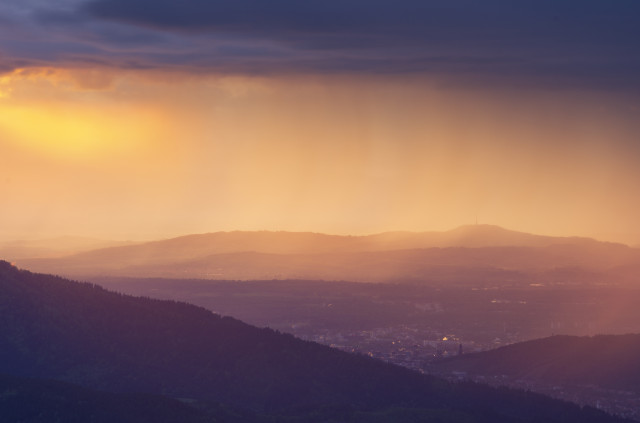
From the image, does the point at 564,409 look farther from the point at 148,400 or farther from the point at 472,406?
the point at 148,400

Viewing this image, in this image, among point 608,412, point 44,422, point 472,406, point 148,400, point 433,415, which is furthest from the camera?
point 608,412

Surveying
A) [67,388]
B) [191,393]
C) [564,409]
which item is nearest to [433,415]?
[564,409]

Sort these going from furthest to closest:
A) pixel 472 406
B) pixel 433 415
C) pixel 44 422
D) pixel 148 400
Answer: pixel 472 406
pixel 433 415
pixel 148 400
pixel 44 422

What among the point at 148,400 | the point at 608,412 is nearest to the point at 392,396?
the point at 608,412

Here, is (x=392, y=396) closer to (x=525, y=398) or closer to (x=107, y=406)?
(x=525, y=398)

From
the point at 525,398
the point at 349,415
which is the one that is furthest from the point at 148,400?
the point at 525,398

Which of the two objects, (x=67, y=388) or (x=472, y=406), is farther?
(x=472, y=406)

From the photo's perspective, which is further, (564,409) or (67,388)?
(564,409)

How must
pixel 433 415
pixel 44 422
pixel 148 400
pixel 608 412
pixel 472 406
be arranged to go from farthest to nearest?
pixel 608 412, pixel 472 406, pixel 433 415, pixel 148 400, pixel 44 422
